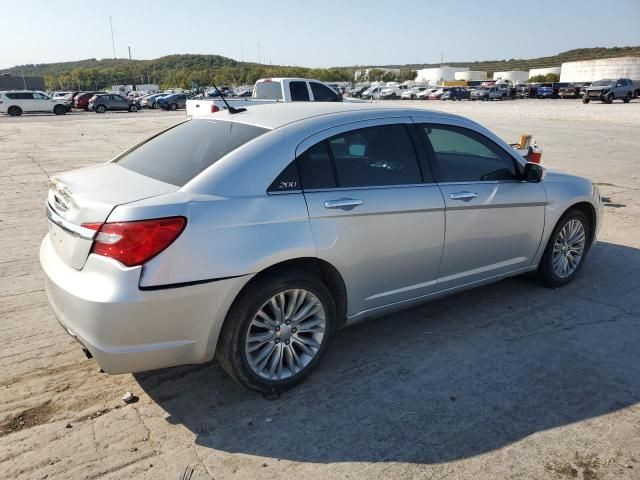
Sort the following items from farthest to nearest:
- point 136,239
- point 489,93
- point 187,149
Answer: point 489,93, point 187,149, point 136,239

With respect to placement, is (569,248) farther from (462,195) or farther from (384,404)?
(384,404)

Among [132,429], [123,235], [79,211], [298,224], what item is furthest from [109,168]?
[132,429]

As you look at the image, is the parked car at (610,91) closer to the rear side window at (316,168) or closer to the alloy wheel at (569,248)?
the alloy wheel at (569,248)

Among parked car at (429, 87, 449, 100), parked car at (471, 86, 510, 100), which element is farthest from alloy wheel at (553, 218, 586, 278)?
parked car at (429, 87, 449, 100)

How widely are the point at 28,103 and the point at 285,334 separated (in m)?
41.8

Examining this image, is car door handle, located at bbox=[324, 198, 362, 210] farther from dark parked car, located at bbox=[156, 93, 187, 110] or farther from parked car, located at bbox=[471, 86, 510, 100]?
parked car, located at bbox=[471, 86, 510, 100]

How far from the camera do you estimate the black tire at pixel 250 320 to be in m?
3.03

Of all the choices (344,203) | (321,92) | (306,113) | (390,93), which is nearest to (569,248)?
(344,203)

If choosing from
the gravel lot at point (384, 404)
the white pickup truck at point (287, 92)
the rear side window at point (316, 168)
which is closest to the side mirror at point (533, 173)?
the gravel lot at point (384, 404)

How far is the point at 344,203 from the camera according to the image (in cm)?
→ 333

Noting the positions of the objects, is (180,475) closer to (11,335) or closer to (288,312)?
(288,312)

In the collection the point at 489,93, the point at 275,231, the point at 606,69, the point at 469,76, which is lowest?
the point at 489,93

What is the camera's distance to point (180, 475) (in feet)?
8.67

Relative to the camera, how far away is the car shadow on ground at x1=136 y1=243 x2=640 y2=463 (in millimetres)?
2916
